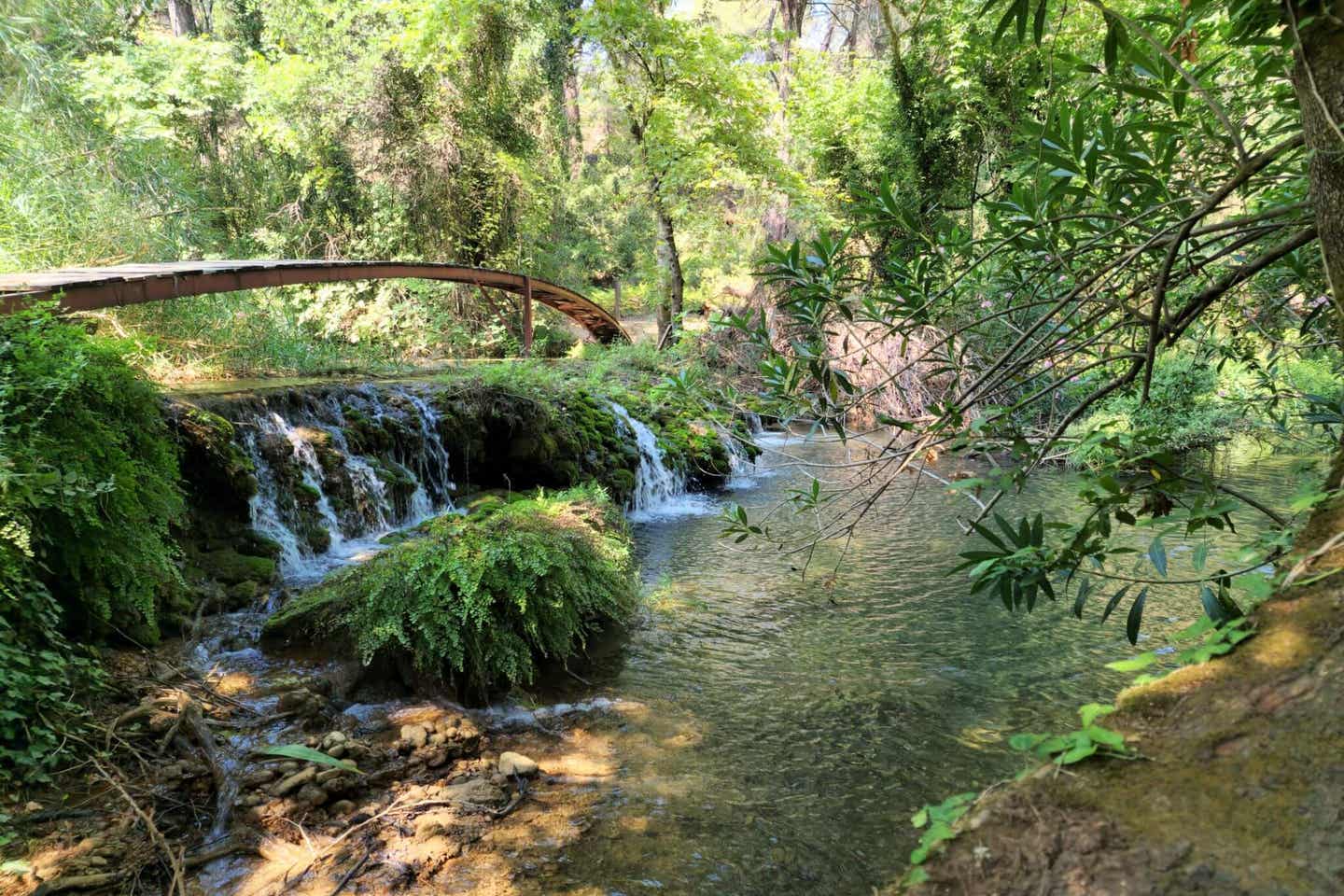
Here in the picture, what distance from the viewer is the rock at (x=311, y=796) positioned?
11.1 ft

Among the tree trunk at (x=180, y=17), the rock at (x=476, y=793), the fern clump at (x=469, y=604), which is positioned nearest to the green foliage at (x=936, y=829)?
the rock at (x=476, y=793)

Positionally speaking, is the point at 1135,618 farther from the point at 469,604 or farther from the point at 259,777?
the point at 259,777

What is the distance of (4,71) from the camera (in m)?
9.35

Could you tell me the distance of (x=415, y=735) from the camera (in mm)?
4000

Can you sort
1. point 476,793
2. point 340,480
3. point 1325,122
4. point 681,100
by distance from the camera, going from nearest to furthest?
point 1325,122
point 476,793
point 340,480
point 681,100

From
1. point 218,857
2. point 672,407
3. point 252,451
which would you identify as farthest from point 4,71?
point 218,857

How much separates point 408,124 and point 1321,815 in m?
17.9

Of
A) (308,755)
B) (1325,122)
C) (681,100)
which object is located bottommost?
(308,755)

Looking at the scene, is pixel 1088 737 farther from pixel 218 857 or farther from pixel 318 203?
pixel 318 203

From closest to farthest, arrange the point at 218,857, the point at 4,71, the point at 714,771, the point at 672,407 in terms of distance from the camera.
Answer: the point at 218,857, the point at 714,771, the point at 4,71, the point at 672,407

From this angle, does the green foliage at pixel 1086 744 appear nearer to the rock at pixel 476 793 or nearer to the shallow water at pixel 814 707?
the shallow water at pixel 814 707

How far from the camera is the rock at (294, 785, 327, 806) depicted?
3.38 metres

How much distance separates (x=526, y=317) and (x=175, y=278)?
7898mm

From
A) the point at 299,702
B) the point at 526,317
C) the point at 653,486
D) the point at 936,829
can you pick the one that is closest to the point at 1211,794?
the point at 936,829
